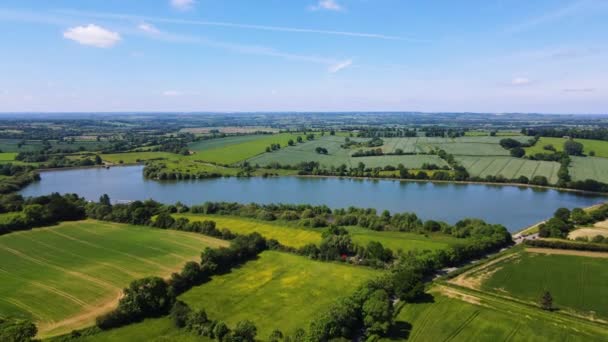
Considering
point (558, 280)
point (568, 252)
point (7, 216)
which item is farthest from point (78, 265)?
point (568, 252)

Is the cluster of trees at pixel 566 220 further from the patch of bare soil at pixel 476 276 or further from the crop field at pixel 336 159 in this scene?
the crop field at pixel 336 159

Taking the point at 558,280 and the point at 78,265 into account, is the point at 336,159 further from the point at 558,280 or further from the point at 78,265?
the point at 78,265

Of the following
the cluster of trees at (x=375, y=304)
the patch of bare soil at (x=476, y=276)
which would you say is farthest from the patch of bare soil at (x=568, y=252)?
the cluster of trees at (x=375, y=304)

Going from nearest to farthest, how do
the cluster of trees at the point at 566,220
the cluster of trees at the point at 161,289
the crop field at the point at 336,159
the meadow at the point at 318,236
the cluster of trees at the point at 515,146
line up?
1. the cluster of trees at the point at 161,289
2. the meadow at the point at 318,236
3. the cluster of trees at the point at 566,220
4. the crop field at the point at 336,159
5. the cluster of trees at the point at 515,146

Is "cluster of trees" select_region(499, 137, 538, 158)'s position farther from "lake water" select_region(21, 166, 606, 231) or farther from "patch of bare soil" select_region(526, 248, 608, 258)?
"patch of bare soil" select_region(526, 248, 608, 258)

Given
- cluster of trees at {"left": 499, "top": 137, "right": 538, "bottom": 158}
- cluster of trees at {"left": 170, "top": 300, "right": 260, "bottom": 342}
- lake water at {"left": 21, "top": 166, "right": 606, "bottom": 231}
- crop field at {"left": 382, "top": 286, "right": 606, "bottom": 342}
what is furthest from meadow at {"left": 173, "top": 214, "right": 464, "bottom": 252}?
cluster of trees at {"left": 499, "top": 137, "right": 538, "bottom": 158}

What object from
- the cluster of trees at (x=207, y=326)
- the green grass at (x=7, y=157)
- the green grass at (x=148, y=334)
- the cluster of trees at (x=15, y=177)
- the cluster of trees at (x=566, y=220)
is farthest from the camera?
the green grass at (x=7, y=157)

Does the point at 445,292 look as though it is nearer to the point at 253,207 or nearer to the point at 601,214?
the point at 253,207
